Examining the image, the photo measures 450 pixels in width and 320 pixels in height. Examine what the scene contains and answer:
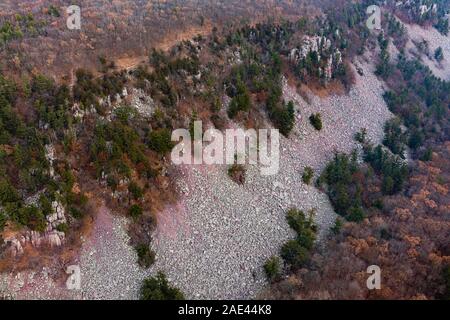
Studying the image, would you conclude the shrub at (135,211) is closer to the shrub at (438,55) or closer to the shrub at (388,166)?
the shrub at (388,166)

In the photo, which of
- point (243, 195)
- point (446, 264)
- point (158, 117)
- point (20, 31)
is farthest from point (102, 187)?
point (446, 264)

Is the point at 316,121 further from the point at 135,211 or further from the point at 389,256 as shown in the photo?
the point at 135,211

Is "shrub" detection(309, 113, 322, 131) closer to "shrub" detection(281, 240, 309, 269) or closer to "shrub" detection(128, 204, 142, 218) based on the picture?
"shrub" detection(281, 240, 309, 269)

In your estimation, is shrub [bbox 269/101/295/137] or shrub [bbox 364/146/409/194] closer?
shrub [bbox 364/146/409/194]

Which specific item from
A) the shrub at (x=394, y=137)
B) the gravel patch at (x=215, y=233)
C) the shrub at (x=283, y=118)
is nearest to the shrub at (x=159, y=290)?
the gravel patch at (x=215, y=233)

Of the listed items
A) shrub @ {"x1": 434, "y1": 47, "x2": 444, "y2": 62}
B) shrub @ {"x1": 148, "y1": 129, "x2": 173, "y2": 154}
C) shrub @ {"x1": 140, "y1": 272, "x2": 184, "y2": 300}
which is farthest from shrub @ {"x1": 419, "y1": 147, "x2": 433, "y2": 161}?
shrub @ {"x1": 434, "y1": 47, "x2": 444, "y2": 62}
